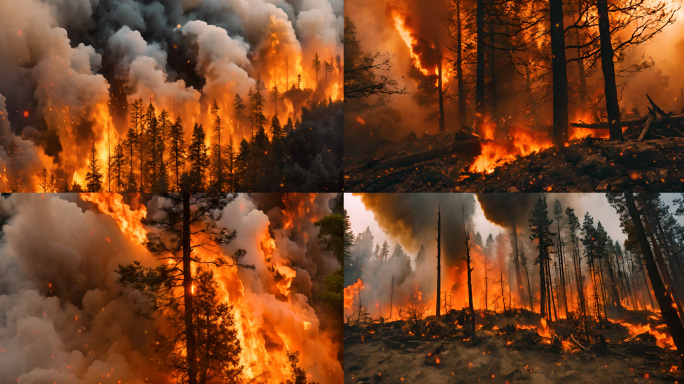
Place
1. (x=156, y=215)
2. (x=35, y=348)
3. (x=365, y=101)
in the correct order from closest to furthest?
(x=35, y=348), (x=156, y=215), (x=365, y=101)

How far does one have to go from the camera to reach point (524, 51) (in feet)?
17.3

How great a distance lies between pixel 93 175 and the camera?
5.08 m

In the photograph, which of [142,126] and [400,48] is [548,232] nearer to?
[400,48]

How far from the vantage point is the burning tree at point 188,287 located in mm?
4816

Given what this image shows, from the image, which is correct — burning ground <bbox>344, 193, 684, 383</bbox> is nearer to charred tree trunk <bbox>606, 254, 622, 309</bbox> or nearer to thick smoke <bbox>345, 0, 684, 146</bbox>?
charred tree trunk <bbox>606, 254, 622, 309</bbox>

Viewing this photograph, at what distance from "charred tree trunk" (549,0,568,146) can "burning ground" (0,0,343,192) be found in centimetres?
276

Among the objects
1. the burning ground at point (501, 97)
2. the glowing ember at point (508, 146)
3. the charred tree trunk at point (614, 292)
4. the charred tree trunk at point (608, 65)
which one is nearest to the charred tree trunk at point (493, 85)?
the burning ground at point (501, 97)

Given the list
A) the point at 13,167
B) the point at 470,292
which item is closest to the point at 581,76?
the point at 470,292

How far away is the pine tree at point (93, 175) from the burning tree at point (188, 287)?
79 cm

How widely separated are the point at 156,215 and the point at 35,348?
198 cm

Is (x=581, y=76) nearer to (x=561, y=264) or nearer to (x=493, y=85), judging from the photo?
(x=493, y=85)

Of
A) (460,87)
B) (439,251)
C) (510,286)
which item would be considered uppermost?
(460,87)

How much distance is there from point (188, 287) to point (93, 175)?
1.85m

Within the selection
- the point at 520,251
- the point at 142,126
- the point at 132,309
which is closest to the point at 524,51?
the point at 520,251
